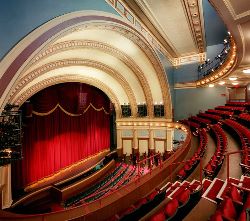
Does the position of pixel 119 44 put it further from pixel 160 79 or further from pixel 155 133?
pixel 155 133

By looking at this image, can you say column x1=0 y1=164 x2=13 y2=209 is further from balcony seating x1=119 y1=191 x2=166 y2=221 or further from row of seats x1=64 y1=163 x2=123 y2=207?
balcony seating x1=119 y1=191 x2=166 y2=221

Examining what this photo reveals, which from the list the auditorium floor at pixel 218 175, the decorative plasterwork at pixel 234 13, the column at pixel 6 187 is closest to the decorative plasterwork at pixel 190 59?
the auditorium floor at pixel 218 175

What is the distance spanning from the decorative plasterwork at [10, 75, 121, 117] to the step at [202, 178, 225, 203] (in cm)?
612

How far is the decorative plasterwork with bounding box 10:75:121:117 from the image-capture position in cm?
746

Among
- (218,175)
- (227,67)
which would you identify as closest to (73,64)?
(227,67)

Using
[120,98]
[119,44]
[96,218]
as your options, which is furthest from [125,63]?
[96,218]

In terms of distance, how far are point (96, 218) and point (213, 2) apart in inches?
133

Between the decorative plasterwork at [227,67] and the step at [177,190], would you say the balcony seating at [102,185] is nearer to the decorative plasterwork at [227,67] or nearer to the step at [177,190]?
the step at [177,190]

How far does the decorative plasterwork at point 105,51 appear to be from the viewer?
5.27m

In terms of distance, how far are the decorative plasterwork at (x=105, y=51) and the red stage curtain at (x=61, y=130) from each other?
2.71 meters

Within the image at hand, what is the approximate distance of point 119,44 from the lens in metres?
8.13

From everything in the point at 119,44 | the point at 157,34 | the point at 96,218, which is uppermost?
the point at 157,34

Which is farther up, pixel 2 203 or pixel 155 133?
pixel 155 133

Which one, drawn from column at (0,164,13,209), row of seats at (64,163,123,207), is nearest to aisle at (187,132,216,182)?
row of seats at (64,163,123,207)
